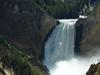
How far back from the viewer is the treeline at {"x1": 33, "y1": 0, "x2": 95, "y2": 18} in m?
75.8

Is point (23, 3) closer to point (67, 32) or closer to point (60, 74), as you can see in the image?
point (67, 32)

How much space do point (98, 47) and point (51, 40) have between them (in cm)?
761

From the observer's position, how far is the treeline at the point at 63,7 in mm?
75750

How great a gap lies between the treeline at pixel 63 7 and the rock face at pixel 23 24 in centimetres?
686

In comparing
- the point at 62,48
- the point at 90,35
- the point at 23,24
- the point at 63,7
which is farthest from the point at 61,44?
the point at 63,7

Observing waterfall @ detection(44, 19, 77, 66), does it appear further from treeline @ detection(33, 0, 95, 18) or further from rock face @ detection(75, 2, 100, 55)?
treeline @ detection(33, 0, 95, 18)

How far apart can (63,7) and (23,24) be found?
39.9 feet

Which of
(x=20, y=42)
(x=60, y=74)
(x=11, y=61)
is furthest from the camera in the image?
(x=20, y=42)

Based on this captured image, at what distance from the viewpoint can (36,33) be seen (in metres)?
68.0

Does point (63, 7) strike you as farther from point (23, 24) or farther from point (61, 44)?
point (23, 24)

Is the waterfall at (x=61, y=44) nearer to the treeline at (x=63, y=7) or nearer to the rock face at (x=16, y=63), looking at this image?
the treeline at (x=63, y=7)

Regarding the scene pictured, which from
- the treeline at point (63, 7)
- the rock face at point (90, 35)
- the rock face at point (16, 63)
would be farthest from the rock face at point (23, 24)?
the treeline at point (63, 7)

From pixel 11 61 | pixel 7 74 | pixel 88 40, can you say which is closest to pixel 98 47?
pixel 88 40

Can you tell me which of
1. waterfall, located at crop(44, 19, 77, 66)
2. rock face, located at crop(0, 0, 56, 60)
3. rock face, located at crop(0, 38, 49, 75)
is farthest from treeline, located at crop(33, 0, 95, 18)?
rock face, located at crop(0, 38, 49, 75)
